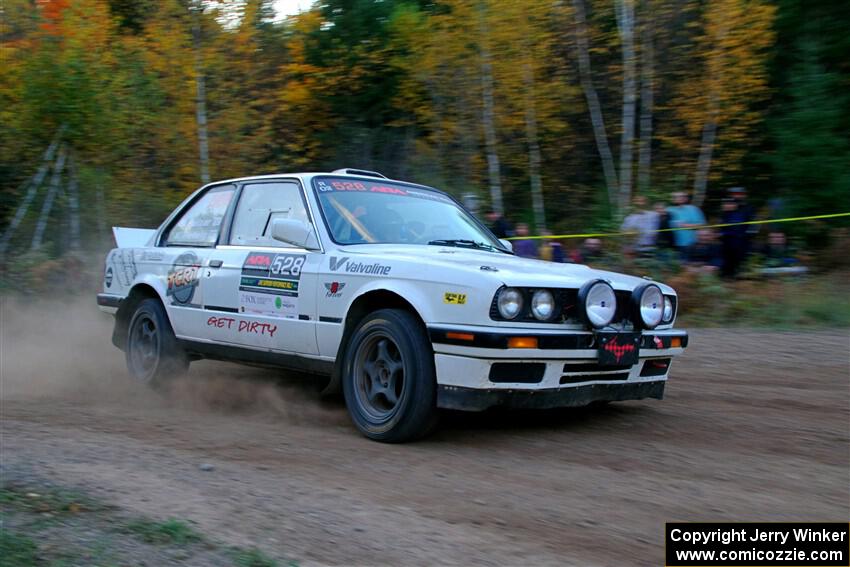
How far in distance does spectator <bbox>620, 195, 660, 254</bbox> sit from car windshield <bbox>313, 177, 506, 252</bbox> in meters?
5.60

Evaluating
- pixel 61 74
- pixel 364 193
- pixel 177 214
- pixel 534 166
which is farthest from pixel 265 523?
pixel 534 166

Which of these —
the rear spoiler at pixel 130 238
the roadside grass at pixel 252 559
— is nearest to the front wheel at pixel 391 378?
the roadside grass at pixel 252 559

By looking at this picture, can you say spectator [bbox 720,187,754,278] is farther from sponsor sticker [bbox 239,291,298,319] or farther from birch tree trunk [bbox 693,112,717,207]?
sponsor sticker [bbox 239,291,298,319]

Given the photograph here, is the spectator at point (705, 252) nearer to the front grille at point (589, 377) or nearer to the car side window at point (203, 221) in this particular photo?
the front grille at point (589, 377)

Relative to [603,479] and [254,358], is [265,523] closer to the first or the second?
[603,479]

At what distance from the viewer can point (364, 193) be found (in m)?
5.90

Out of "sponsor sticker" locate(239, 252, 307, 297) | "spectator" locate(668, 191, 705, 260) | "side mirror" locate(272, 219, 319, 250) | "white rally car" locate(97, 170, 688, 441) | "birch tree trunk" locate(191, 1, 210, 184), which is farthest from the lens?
"birch tree trunk" locate(191, 1, 210, 184)

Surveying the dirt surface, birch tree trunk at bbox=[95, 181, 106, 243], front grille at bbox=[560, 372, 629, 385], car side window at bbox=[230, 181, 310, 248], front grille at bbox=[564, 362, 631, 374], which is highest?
birch tree trunk at bbox=[95, 181, 106, 243]

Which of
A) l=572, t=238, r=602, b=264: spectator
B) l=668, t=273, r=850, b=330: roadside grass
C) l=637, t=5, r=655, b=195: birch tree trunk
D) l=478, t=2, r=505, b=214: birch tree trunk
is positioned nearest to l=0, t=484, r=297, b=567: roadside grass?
l=668, t=273, r=850, b=330: roadside grass

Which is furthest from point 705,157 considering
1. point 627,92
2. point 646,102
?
point 627,92

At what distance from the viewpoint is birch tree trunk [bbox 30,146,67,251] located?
15039 millimetres

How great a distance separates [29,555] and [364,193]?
3431 mm

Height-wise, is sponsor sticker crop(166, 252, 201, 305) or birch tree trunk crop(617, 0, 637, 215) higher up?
birch tree trunk crop(617, 0, 637, 215)

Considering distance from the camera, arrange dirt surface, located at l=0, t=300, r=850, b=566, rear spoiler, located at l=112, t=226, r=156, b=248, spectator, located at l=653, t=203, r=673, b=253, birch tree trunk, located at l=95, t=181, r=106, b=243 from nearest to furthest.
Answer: dirt surface, located at l=0, t=300, r=850, b=566 < rear spoiler, located at l=112, t=226, r=156, b=248 < spectator, located at l=653, t=203, r=673, b=253 < birch tree trunk, located at l=95, t=181, r=106, b=243
